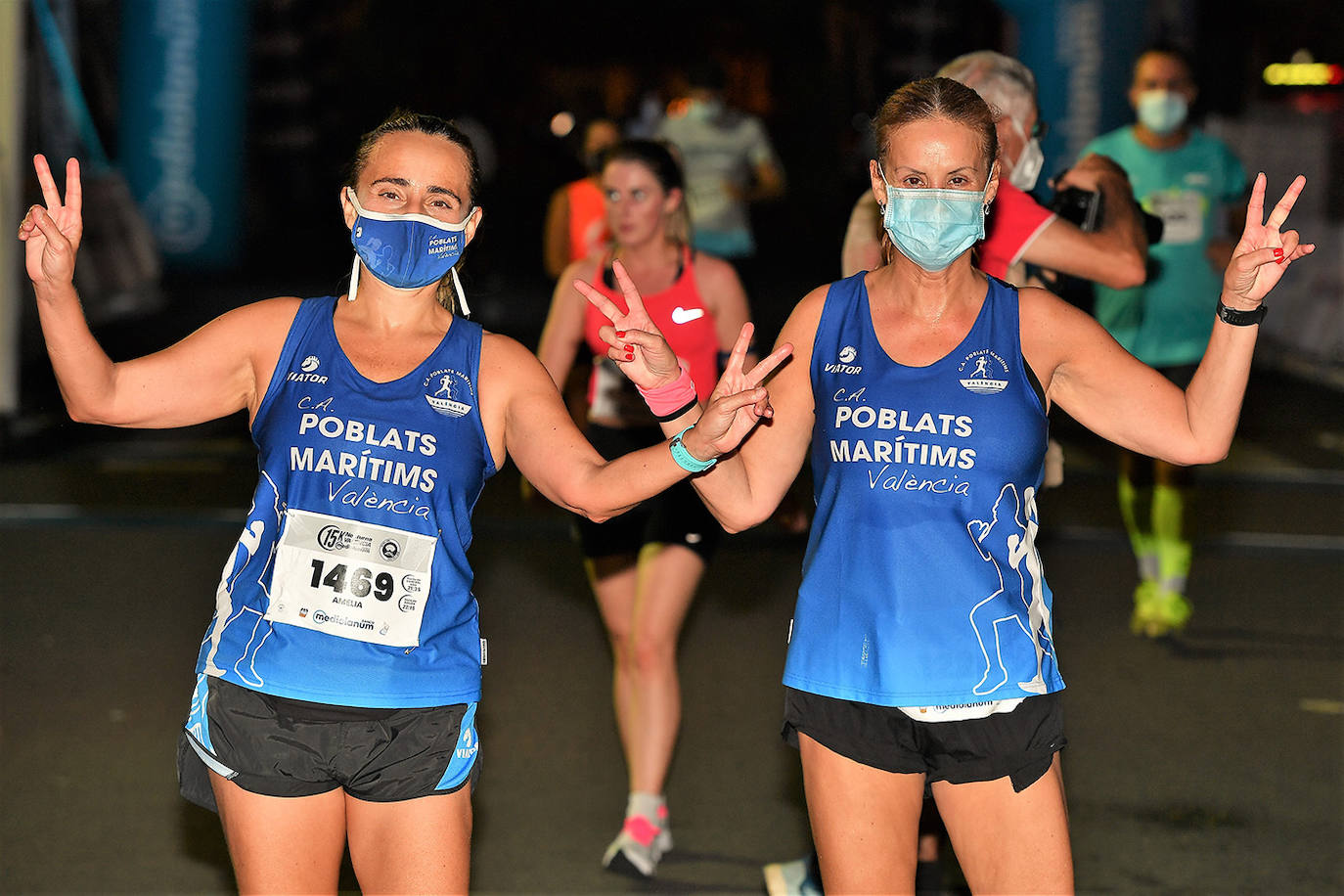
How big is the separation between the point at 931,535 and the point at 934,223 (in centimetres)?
57

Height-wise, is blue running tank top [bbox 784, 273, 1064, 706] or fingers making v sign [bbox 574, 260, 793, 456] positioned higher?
fingers making v sign [bbox 574, 260, 793, 456]

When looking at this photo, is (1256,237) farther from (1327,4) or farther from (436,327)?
(1327,4)

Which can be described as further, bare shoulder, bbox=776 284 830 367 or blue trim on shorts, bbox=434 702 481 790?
bare shoulder, bbox=776 284 830 367

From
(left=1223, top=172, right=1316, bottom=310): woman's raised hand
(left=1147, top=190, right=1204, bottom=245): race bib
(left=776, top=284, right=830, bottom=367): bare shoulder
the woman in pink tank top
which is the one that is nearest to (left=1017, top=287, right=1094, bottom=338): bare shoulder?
(left=1223, top=172, right=1316, bottom=310): woman's raised hand

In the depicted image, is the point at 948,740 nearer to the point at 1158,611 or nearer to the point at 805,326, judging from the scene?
the point at 805,326

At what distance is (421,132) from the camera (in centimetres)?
302

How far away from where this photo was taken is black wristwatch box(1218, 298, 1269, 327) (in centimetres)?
282

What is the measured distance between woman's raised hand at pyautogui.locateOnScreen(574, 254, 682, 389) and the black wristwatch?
0.97 m

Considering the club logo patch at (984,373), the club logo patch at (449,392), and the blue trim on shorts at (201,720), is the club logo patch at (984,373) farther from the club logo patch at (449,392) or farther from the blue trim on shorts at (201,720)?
the blue trim on shorts at (201,720)

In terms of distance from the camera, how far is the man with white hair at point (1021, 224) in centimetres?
389

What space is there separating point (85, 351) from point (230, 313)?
27 centimetres

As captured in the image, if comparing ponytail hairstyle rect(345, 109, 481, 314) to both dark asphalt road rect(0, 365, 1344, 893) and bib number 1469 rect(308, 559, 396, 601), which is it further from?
dark asphalt road rect(0, 365, 1344, 893)

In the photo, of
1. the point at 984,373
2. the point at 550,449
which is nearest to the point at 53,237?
the point at 550,449

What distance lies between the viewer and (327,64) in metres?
24.0
